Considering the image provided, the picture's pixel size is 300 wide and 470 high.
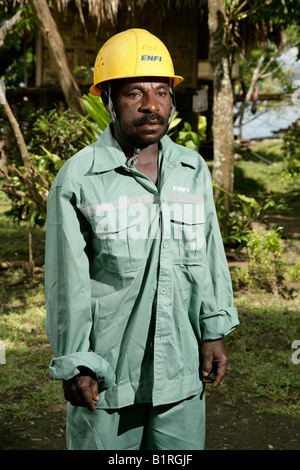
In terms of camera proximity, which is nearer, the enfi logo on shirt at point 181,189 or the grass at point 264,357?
the enfi logo on shirt at point 181,189

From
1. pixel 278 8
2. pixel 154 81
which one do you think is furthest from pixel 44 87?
pixel 154 81

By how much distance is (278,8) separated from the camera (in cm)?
759

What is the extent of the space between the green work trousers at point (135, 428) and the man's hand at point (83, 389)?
10 centimetres

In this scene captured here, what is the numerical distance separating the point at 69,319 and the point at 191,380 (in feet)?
1.66

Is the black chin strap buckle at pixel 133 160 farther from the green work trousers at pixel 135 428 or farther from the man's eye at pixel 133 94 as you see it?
the green work trousers at pixel 135 428

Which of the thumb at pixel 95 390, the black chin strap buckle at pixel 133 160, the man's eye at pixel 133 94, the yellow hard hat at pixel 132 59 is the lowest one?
the thumb at pixel 95 390

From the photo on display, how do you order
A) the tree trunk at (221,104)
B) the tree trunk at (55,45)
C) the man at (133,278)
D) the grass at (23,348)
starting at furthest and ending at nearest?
the tree trunk at (221,104), the tree trunk at (55,45), the grass at (23,348), the man at (133,278)

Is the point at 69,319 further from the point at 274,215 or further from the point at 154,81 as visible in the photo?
the point at 274,215

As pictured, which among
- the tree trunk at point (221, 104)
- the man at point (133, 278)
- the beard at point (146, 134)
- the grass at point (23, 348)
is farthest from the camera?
the tree trunk at point (221, 104)

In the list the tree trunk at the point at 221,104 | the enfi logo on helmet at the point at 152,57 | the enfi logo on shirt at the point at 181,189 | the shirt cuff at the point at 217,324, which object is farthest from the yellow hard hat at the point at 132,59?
the tree trunk at the point at 221,104

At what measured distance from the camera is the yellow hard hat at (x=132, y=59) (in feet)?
6.34

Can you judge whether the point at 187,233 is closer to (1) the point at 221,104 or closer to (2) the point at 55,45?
(2) the point at 55,45

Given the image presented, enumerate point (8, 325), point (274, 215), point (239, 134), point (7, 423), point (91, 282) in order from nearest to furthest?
1. point (91, 282)
2. point (7, 423)
3. point (8, 325)
4. point (274, 215)
5. point (239, 134)

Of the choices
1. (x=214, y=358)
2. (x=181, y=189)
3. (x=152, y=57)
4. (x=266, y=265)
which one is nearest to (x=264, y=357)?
(x=266, y=265)
